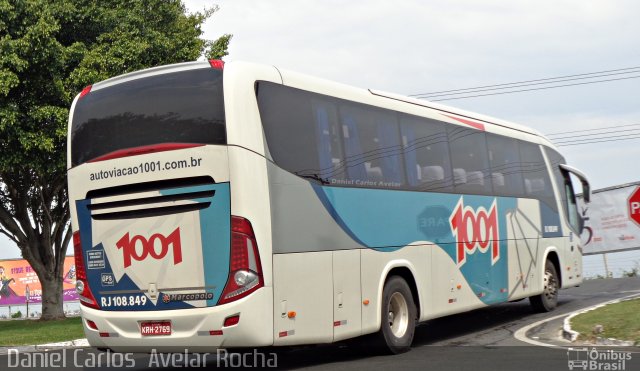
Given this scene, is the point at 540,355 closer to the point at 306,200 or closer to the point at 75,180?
the point at 306,200

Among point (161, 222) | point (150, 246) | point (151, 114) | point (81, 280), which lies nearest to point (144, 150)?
point (151, 114)

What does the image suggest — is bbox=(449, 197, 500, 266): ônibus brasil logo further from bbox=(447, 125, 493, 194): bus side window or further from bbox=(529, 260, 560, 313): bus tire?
bbox=(529, 260, 560, 313): bus tire

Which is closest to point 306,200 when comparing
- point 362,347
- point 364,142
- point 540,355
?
point 364,142

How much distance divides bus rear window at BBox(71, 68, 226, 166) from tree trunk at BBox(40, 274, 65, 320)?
16.1 m

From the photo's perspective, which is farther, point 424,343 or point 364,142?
point 424,343

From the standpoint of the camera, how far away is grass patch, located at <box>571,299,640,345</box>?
39.5ft

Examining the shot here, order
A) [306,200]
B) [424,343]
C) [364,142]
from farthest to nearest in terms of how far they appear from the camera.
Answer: [424,343] < [364,142] < [306,200]

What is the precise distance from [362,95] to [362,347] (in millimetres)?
3420

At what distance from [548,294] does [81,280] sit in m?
10.1

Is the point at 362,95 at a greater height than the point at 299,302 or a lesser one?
greater

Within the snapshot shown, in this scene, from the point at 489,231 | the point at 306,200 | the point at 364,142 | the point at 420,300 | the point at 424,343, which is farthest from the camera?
the point at 489,231

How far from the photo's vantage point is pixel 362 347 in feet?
38.9

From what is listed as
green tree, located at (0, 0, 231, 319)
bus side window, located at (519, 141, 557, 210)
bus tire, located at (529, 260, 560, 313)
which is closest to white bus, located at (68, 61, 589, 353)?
bus side window, located at (519, 141, 557, 210)

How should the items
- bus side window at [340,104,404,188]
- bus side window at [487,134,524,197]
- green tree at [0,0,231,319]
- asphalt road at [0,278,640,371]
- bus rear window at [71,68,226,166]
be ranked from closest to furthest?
1. bus rear window at [71,68,226,166]
2. asphalt road at [0,278,640,371]
3. bus side window at [340,104,404,188]
4. bus side window at [487,134,524,197]
5. green tree at [0,0,231,319]
